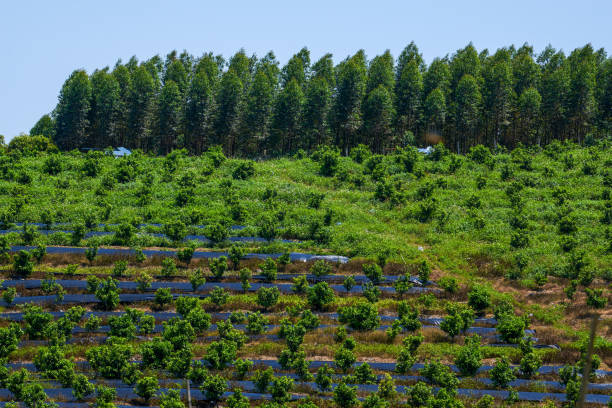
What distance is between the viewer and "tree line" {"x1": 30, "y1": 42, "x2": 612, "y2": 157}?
59250mm

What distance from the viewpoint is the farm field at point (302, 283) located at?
21375 mm

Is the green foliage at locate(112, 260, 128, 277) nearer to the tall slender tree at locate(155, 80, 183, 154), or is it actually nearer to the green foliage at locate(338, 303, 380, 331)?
the green foliage at locate(338, 303, 380, 331)

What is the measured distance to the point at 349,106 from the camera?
59.5m

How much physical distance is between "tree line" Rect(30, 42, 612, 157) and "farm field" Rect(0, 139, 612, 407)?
12737 millimetres

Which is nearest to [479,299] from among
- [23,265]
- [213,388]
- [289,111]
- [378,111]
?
[213,388]

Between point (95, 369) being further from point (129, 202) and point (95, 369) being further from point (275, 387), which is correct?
point (129, 202)

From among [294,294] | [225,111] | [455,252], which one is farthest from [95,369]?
[225,111]

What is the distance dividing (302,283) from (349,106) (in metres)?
34.0

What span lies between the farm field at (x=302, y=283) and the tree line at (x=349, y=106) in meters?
12.7

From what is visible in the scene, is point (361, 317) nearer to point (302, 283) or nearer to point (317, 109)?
point (302, 283)

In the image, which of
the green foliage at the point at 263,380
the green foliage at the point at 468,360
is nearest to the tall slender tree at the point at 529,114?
the green foliage at the point at 468,360

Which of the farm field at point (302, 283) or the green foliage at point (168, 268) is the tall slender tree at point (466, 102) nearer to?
the farm field at point (302, 283)

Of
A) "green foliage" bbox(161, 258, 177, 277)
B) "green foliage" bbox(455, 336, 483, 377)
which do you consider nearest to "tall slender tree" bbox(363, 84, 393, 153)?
"green foliage" bbox(161, 258, 177, 277)

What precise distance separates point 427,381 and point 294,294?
367 inches
